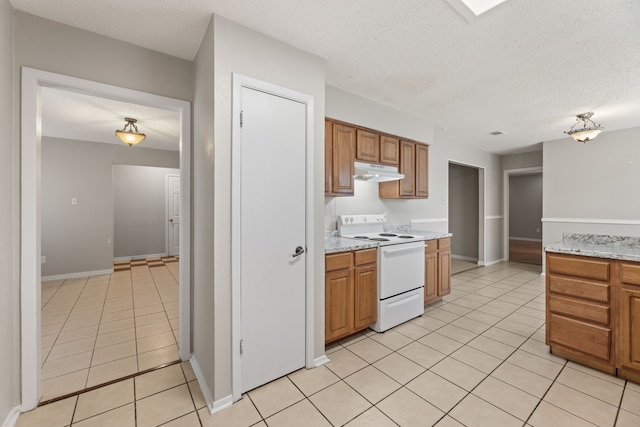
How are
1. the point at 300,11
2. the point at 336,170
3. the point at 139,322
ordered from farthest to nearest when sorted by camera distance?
1. the point at 139,322
2. the point at 336,170
3. the point at 300,11

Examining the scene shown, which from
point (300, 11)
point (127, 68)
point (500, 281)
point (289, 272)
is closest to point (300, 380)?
point (289, 272)

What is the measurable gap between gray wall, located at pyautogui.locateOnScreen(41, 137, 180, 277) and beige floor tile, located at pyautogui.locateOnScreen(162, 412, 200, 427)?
4.78m

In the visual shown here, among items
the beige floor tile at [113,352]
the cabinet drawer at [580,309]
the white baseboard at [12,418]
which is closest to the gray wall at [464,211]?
the cabinet drawer at [580,309]

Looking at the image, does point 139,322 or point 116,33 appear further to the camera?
point 139,322

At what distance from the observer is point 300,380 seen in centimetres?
201

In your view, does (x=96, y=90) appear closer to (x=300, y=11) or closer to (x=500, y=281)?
(x=300, y=11)

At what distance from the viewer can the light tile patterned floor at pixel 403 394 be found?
1.64m

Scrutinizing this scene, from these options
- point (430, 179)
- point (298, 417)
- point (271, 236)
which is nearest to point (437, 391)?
point (298, 417)

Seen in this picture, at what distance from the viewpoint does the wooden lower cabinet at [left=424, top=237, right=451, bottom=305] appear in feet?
11.1

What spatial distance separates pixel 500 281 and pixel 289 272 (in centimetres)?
432

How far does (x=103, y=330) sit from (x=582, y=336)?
4.39 meters

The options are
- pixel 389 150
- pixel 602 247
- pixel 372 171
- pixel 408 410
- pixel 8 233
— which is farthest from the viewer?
pixel 389 150

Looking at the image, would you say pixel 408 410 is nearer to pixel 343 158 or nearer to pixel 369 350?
pixel 369 350

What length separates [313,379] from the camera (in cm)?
203
